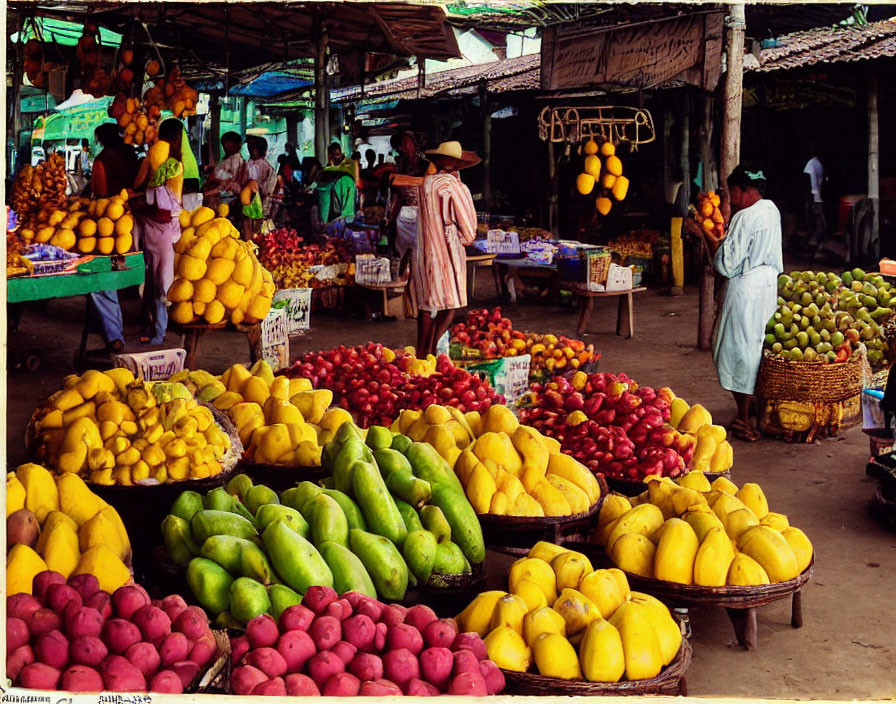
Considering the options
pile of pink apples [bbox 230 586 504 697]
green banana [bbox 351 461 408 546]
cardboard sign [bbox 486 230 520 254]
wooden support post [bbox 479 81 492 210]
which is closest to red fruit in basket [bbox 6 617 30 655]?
pile of pink apples [bbox 230 586 504 697]

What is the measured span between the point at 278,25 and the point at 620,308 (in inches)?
184

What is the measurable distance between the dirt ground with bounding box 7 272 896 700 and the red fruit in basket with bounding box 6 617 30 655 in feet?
6.93

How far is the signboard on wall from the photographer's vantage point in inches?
311

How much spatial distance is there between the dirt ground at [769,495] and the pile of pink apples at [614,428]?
2.21ft

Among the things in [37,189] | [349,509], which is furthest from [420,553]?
[37,189]

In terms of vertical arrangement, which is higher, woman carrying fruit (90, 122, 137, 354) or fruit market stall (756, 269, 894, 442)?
woman carrying fruit (90, 122, 137, 354)

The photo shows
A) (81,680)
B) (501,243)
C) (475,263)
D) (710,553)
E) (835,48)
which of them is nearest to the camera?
(81,680)

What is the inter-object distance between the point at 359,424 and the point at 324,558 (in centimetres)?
204

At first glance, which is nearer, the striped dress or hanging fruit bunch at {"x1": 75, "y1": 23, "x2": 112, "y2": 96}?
the striped dress

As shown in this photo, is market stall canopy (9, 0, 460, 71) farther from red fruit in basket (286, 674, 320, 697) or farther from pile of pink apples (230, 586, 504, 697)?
red fruit in basket (286, 674, 320, 697)

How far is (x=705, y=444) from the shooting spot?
4539mm

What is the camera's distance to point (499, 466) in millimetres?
3730

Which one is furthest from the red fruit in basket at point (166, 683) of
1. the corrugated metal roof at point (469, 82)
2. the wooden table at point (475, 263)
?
the corrugated metal roof at point (469, 82)

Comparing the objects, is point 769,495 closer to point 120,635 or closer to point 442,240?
point 442,240
